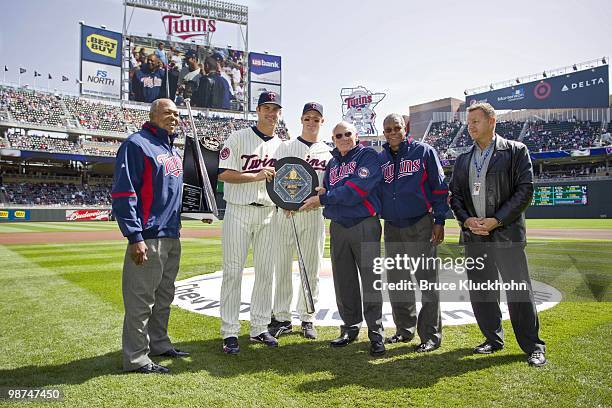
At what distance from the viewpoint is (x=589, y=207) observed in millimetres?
32125

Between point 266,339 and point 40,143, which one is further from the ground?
point 40,143

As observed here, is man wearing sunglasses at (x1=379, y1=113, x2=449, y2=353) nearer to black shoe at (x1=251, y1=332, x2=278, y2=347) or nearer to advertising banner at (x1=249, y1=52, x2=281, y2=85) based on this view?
black shoe at (x1=251, y1=332, x2=278, y2=347)

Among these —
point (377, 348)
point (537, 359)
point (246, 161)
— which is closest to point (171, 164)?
point (246, 161)

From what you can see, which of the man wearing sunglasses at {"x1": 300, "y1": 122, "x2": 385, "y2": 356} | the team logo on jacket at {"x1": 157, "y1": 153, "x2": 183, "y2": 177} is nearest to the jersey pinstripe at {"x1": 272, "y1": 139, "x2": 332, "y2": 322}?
the man wearing sunglasses at {"x1": 300, "y1": 122, "x2": 385, "y2": 356}

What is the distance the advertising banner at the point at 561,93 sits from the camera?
43312mm

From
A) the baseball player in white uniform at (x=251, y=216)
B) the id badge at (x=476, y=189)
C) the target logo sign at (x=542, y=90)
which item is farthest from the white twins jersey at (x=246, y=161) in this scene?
the target logo sign at (x=542, y=90)

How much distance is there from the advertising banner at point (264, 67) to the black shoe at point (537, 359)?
1932 inches

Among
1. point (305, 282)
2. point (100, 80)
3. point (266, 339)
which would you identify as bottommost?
point (266, 339)

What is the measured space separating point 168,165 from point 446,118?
204 feet

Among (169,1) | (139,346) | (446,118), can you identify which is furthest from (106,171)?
(139,346)

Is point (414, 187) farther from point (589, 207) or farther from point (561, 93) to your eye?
point (561, 93)

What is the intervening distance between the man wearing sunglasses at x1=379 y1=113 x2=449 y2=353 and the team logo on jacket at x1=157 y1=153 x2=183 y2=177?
194cm

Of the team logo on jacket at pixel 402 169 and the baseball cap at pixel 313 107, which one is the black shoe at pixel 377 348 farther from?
the baseball cap at pixel 313 107

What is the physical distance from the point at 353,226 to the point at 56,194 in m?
44.5
